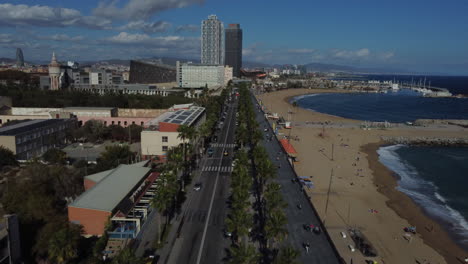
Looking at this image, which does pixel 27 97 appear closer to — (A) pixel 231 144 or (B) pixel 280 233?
(A) pixel 231 144

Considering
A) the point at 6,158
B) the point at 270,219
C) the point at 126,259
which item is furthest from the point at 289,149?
the point at 126,259

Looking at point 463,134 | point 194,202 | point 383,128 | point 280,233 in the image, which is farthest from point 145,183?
point 463,134

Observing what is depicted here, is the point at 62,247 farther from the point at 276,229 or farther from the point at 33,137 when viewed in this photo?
the point at 33,137

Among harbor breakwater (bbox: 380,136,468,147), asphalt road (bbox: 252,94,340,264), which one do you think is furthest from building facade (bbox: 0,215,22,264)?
harbor breakwater (bbox: 380,136,468,147)

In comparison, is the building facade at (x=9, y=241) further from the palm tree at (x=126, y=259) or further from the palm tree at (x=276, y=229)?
the palm tree at (x=276, y=229)

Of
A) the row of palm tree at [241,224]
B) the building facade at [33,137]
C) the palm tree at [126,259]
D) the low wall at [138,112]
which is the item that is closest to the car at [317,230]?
the row of palm tree at [241,224]

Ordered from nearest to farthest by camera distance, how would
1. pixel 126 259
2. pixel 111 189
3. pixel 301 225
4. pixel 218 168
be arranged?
pixel 126 259 → pixel 301 225 → pixel 111 189 → pixel 218 168

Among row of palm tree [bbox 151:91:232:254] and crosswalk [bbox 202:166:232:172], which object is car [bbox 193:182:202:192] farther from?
crosswalk [bbox 202:166:232:172]
